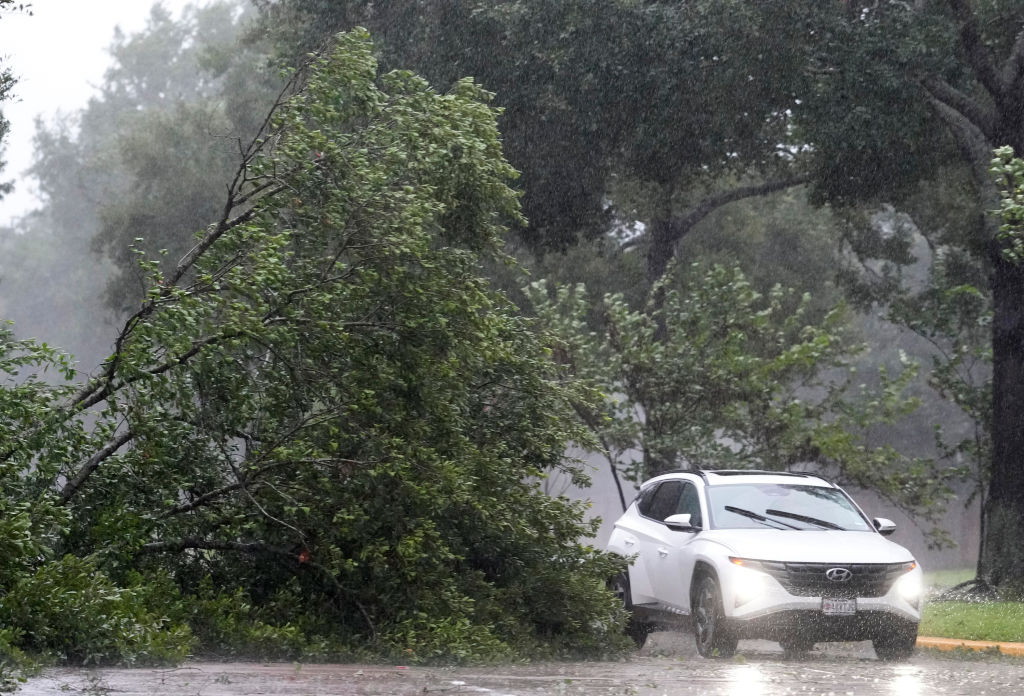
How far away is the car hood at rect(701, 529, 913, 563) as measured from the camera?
1190 cm

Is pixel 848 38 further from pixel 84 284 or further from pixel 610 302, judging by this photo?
pixel 84 284

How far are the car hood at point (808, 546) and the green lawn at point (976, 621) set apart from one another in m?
2.16

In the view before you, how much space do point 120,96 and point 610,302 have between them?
73860mm

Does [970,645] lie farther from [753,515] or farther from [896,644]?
[753,515]

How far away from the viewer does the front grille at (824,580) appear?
11766mm

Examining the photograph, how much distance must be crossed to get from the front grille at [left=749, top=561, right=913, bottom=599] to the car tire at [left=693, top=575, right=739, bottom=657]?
518 mm

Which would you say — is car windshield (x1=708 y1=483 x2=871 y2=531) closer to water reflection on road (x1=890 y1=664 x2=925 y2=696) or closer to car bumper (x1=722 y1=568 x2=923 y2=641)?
car bumper (x1=722 y1=568 x2=923 y2=641)

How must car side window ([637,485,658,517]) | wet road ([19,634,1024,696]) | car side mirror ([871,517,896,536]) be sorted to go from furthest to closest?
car side window ([637,485,658,517])
car side mirror ([871,517,896,536])
wet road ([19,634,1024,696])

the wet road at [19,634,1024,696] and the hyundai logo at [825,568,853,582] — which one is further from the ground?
the hyundai logo at [825,568,853,582]

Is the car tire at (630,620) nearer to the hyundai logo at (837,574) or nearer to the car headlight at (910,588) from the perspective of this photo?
the hyundai logo at (837,574)

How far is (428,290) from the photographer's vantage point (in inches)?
455

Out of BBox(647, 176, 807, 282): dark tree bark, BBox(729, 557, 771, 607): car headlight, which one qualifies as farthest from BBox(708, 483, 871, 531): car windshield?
BBox(647, 176, 807, 282): dark tree bark

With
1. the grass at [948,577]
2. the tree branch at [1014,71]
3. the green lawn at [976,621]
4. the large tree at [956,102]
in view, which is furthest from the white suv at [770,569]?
the grass at [948,577]

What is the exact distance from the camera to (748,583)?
11.8 m
